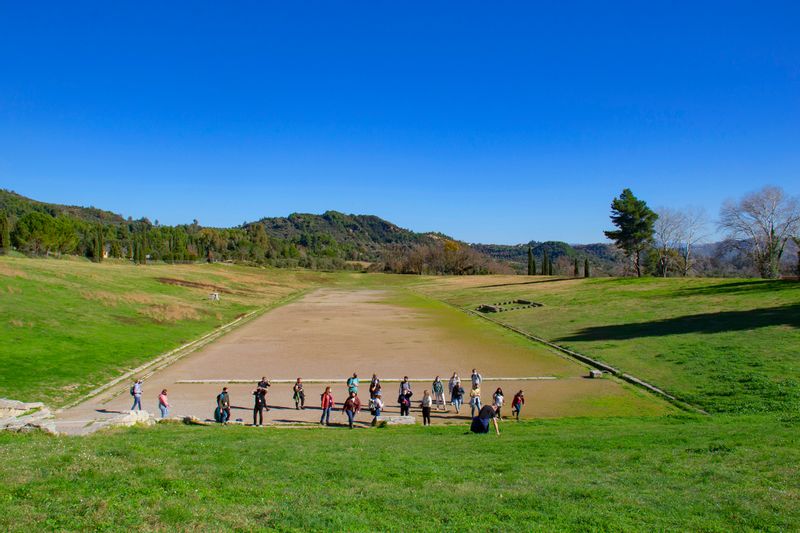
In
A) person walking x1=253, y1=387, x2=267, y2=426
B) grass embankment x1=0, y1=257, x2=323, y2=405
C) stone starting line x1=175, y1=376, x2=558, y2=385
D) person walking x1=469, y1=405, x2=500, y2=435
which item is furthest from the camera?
stone starting line x1=175, y1=376, x2=558, y2=385

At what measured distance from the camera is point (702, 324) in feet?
117

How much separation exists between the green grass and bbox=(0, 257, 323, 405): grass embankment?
12.2 m

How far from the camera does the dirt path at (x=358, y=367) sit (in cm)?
2109

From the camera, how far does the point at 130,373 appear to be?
26859 mm

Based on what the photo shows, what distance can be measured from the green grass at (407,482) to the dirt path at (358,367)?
5.28 meters

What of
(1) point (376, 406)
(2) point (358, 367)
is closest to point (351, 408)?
(1) point (376, 406)

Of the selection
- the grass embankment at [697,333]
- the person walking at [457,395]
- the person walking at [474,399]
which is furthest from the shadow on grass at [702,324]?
the person walking at [474,399]

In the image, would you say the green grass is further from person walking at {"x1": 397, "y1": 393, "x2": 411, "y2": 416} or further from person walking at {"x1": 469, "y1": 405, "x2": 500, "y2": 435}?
person walking at {"x1": 397, "y1": 393, "x2": 411, "y2": 416}

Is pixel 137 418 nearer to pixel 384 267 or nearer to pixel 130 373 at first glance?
pixel 130 373

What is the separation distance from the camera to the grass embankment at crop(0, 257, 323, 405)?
24.0m

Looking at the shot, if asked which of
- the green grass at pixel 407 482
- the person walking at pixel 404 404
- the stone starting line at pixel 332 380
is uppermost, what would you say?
the green grass at pixel 407 482

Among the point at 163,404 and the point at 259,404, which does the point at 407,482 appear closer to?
the point at 259,404

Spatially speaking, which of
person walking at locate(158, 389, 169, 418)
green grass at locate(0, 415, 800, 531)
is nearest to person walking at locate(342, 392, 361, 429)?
green grass at locate(0, 415, 800, 531)

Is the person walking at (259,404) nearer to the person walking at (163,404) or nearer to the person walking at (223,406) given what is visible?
the person walking at (223,406)
